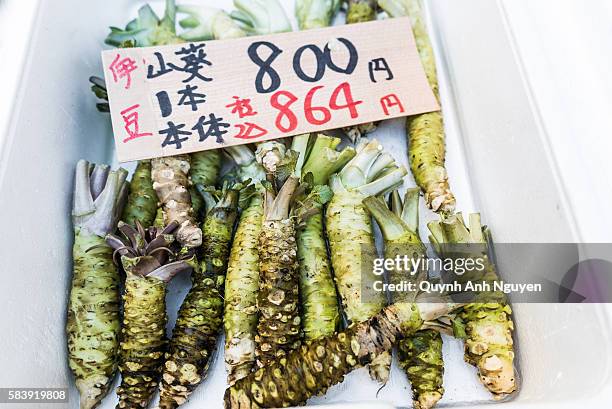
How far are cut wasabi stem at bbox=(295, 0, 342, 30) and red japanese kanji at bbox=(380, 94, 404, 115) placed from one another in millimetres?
638

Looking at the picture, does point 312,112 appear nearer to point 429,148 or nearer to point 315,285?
point 429,148

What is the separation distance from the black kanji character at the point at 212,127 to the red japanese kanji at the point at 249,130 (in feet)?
0.20

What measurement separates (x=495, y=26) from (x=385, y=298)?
4.03 feet

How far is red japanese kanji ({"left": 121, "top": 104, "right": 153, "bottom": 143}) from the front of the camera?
2.21 m

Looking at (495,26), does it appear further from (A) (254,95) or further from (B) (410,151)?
(A) (254,95)

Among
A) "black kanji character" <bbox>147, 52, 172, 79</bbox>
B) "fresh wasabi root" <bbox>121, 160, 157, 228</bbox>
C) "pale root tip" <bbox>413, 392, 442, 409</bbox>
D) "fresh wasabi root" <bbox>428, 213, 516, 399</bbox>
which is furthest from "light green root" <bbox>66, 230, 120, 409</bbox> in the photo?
"fresh wasabi root" <bbox>428, 213, 516, 399</bbox>

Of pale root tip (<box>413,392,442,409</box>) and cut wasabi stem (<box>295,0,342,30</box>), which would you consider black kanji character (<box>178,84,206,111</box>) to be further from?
pale root tip (<box>413,392,442,409</box>)

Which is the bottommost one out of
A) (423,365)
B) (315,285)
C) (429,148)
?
(423,365)

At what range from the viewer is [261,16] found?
274 centimetres

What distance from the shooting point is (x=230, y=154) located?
A: 2.32 m

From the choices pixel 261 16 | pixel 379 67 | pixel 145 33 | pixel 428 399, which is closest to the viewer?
pixel 428 399

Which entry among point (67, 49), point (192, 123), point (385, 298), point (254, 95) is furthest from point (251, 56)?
point (385, 298)

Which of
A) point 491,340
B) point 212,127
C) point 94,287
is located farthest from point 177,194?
point 491,340

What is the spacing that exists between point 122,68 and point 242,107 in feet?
1.91
